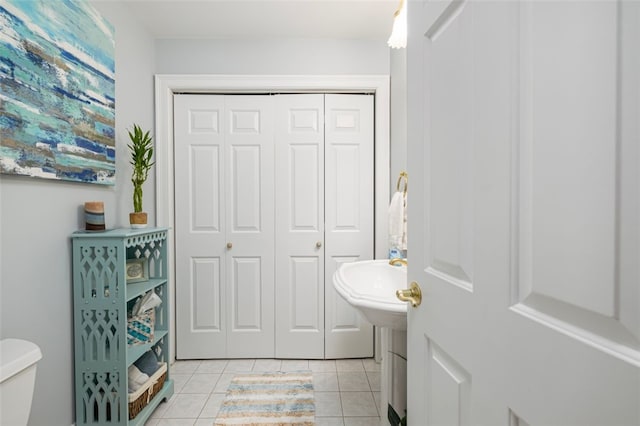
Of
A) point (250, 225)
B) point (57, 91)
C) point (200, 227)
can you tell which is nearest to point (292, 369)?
point (250, 225)

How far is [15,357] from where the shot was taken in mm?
931

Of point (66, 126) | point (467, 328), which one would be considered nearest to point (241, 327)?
point (66, 126)

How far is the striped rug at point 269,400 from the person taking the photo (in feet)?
5.68

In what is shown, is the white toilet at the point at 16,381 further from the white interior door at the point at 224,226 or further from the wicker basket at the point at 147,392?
the white interior door at the point at 224,226

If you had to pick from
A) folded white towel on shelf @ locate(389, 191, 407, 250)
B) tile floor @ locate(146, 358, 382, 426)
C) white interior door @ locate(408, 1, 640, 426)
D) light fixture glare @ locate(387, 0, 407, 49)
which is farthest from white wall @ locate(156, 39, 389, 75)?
tile floor @ locate(146, 358, 382, 426)

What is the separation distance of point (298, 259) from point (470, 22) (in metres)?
2.02

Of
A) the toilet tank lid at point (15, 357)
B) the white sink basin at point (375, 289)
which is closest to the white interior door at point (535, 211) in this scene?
the white sink basin at point (375, 289)

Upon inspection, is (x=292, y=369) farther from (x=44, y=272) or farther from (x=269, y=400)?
(x=44, y=272)

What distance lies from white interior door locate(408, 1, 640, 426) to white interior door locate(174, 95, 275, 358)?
1.79 m

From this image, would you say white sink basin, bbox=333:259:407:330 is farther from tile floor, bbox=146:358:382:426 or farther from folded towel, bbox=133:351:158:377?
folded towel, bbox=133:351:158:377

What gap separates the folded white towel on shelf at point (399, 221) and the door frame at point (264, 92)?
1.85ft

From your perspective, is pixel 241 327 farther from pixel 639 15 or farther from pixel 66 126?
pixel 639 15

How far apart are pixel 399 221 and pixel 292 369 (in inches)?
54.3

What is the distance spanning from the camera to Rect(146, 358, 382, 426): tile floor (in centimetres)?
177
